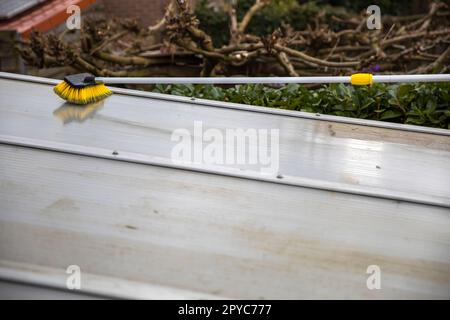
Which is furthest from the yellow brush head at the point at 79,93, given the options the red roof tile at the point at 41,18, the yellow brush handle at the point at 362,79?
the red roof tile at the point at 41,18

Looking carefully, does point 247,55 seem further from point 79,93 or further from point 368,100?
point 79,93

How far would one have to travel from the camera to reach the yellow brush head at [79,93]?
3033 millimetres

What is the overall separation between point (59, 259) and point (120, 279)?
0.75ft

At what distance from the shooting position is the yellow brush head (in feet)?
9.95

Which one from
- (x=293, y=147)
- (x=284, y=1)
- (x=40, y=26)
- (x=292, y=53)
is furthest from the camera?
(x=284, y=1)

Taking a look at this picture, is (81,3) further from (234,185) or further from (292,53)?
(234,185)

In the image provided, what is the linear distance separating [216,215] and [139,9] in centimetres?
665

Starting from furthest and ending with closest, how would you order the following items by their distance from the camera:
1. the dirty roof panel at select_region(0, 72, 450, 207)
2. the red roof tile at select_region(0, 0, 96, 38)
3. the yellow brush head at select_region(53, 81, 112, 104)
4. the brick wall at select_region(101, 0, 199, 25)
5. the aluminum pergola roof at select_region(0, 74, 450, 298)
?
the brick wall at select_region(101, 0, 199, 25) < the red roof tile at select_region(0, 0, 96, 38) < the yellow brush head at select_region(53, 81, 112, 104) < the dirty roof panel at select_region(0, 72, 450, 207) < the aluminum pergola roof at select_region(0, 74, 450, 298)

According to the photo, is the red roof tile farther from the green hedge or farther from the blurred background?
the green hedge

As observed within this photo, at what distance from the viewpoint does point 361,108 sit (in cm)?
378

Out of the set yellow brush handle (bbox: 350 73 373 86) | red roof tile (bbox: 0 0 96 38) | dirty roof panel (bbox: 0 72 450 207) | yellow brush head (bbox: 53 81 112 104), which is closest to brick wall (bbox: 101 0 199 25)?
red roof tile (bbox: 0 0 96 38)

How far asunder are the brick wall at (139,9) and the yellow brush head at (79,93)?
501cm

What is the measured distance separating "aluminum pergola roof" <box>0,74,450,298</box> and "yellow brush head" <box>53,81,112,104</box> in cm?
27

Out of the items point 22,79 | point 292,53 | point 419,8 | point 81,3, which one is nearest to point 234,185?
point 22,79
